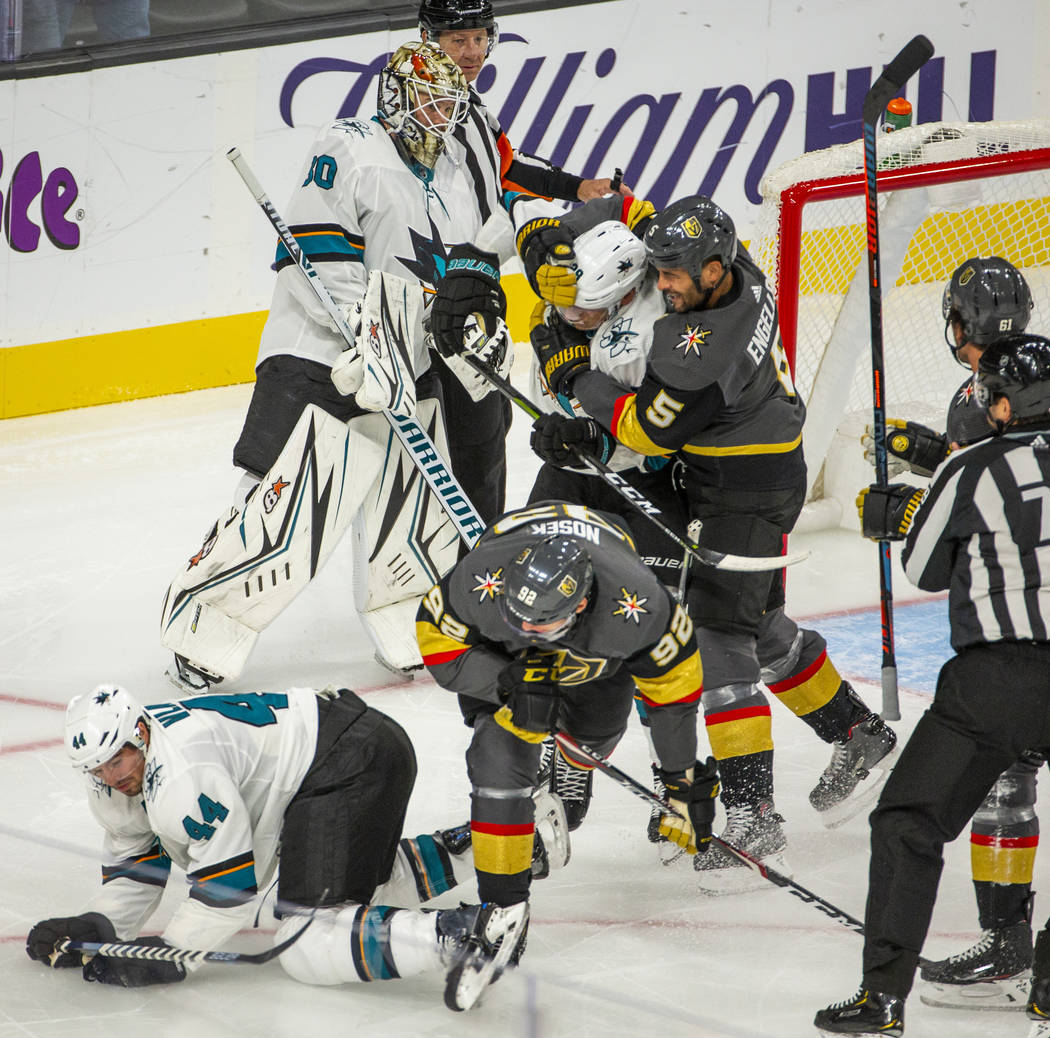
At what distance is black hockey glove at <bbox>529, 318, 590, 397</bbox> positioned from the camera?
Answer: 3.46 metres

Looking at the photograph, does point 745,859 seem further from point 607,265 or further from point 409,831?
point 607,265

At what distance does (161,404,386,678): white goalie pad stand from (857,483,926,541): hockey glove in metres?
1.55

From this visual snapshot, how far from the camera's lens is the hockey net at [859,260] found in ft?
16.0

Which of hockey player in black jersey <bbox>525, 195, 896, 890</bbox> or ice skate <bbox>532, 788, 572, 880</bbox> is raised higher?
hockey player in black jersey <bbox>525, 195, 896, 890</bbox>

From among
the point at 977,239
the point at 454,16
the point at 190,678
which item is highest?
the point at 454,16

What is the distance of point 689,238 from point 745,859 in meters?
1.16

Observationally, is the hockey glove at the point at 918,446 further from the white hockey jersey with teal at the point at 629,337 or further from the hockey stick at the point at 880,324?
the white hockey jersey with teal at the point at 629,337

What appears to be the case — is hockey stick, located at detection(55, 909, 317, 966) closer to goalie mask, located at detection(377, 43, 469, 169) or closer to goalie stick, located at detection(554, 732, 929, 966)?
goalie stick, located at detection(554, 732, 929, 966)

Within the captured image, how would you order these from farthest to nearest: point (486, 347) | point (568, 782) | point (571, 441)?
point (486, 347) → point (568, 782) → point (571, 441)

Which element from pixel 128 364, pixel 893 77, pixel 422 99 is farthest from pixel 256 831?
pixel 128 364

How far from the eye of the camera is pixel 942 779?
8.74ft

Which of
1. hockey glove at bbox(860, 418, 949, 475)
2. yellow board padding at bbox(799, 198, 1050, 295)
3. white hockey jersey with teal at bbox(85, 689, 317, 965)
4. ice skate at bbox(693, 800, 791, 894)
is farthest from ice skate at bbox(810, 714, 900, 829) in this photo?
yellow board padding at bbox(799, 198, 1050, 295)

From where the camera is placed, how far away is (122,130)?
6137mm

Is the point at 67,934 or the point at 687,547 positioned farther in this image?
the point at 687,547
